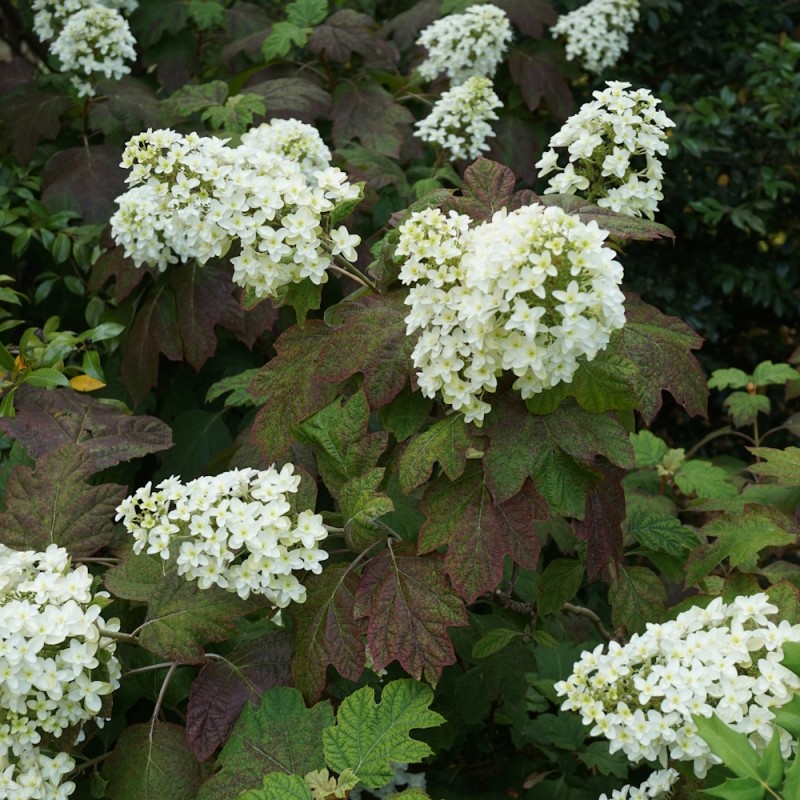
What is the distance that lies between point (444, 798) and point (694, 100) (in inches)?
120

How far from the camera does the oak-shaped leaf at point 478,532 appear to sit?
5.32 ft

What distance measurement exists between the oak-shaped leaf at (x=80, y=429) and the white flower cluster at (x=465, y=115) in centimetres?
128

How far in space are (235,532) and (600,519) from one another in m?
0.62

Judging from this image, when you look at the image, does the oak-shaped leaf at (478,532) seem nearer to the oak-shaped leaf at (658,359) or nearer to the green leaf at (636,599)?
the oak-shaped leaf at (658,359)

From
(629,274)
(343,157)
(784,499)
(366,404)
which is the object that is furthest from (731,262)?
(366,404)

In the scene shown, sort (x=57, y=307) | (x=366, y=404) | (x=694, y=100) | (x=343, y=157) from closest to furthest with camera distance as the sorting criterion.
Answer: (x=366, y=404) < (x=343, y=157) < (x=57, y=307) < (x=694, y=100)

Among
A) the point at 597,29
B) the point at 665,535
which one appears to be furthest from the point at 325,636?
the point at 597,29

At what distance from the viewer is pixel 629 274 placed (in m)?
4.21

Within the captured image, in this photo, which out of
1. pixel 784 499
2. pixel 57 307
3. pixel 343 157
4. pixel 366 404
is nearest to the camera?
pixel 366 404

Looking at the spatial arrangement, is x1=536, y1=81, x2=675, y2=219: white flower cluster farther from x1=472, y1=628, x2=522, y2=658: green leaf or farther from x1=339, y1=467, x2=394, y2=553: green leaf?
x1=472, y1=628, x2=522, y2=658: green leaf

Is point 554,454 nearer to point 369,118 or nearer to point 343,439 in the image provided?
point 343,439

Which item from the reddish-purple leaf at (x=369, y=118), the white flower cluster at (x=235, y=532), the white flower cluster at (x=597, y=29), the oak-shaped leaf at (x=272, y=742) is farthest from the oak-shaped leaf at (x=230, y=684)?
the white flower cluster at (x=597, y=29)

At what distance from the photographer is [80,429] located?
85.7 inches

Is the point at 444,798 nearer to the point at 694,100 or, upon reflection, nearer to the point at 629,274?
the point at 629,274
